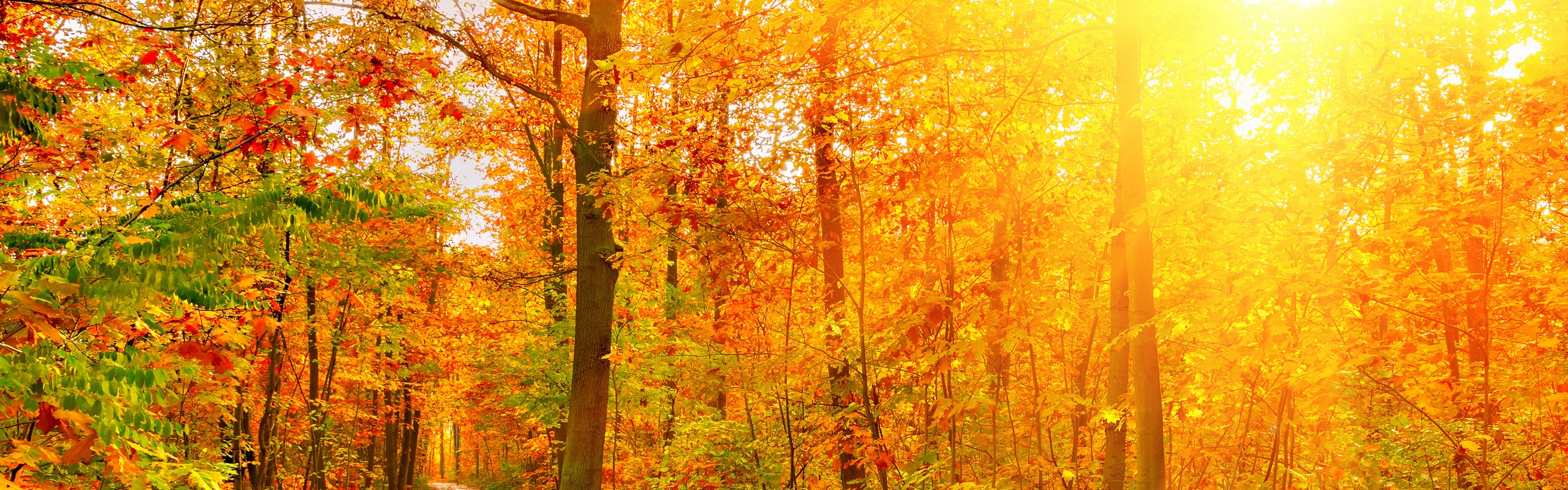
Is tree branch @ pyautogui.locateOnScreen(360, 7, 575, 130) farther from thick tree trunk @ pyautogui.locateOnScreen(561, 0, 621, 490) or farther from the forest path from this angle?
the forest path

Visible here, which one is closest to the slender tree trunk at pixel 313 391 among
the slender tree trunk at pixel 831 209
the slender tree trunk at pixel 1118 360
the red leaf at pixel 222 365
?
the red leaf at pixel 222 365

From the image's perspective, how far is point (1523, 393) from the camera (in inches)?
276

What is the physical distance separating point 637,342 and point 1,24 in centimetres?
683

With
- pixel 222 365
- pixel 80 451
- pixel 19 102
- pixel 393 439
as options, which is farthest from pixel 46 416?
pixel 393 439

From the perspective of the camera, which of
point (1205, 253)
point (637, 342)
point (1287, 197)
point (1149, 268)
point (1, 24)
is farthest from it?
point (637, 342)

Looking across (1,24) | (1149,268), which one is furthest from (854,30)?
(1,24)

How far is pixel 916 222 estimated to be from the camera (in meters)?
6.27

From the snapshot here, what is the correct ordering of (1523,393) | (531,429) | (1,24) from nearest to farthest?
1. (1,24)
2. (1523,393)
3. (531,429)

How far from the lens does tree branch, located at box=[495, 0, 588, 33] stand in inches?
289

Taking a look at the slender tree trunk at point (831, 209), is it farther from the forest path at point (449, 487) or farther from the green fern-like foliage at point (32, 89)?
the forest path at point (449, 487)

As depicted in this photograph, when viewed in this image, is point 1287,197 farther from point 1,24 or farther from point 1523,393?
point 1,24

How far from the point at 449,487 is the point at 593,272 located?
101 ft

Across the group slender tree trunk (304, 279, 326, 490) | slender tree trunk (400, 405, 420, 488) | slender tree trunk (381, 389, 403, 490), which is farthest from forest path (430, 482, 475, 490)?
slender tree trunk (304, 279, 326, 490)

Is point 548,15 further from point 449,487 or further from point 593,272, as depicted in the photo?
point 449,487
